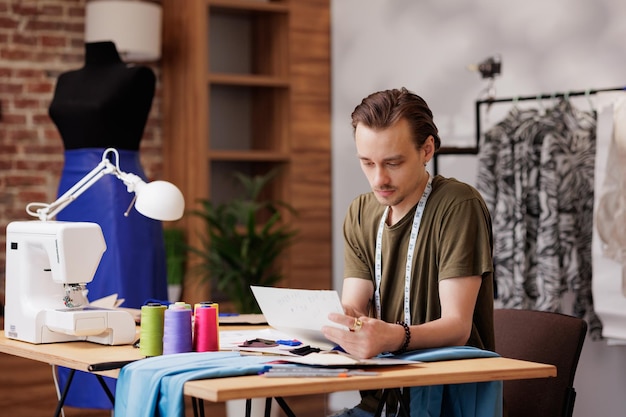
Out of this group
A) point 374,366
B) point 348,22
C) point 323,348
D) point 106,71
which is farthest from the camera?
point 348,22

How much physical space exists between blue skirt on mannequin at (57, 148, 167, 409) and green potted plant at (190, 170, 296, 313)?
4.80 ft

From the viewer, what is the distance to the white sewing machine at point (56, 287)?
262 centimetres

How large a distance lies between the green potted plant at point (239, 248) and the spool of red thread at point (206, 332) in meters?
2.87

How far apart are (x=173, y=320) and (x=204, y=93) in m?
3.32

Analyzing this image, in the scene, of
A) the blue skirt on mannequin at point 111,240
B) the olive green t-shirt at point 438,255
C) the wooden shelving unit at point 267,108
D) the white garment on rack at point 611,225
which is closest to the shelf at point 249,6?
the wooden shelving unit at point 267,108

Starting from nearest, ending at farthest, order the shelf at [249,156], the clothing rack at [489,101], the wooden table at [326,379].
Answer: the wooden table at [326,379] → the clothing rack at [489,101] → the shelf at [249,156]

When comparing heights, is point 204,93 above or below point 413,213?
above

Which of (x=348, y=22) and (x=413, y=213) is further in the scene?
(x=348, y=22)

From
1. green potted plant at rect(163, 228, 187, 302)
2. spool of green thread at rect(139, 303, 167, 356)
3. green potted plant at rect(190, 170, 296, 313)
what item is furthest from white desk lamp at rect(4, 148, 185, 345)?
green potted plant at rect(163, 228, 187, 302)

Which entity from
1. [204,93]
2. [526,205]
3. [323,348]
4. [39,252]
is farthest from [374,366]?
[204,93]

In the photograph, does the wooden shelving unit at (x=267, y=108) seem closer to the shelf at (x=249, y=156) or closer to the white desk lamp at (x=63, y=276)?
the shelf at (x=249, y=156)

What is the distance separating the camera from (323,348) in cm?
233

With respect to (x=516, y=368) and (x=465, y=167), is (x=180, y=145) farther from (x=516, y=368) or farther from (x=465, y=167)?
(x=516, y=368)

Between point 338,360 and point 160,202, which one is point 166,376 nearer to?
point 338,360
